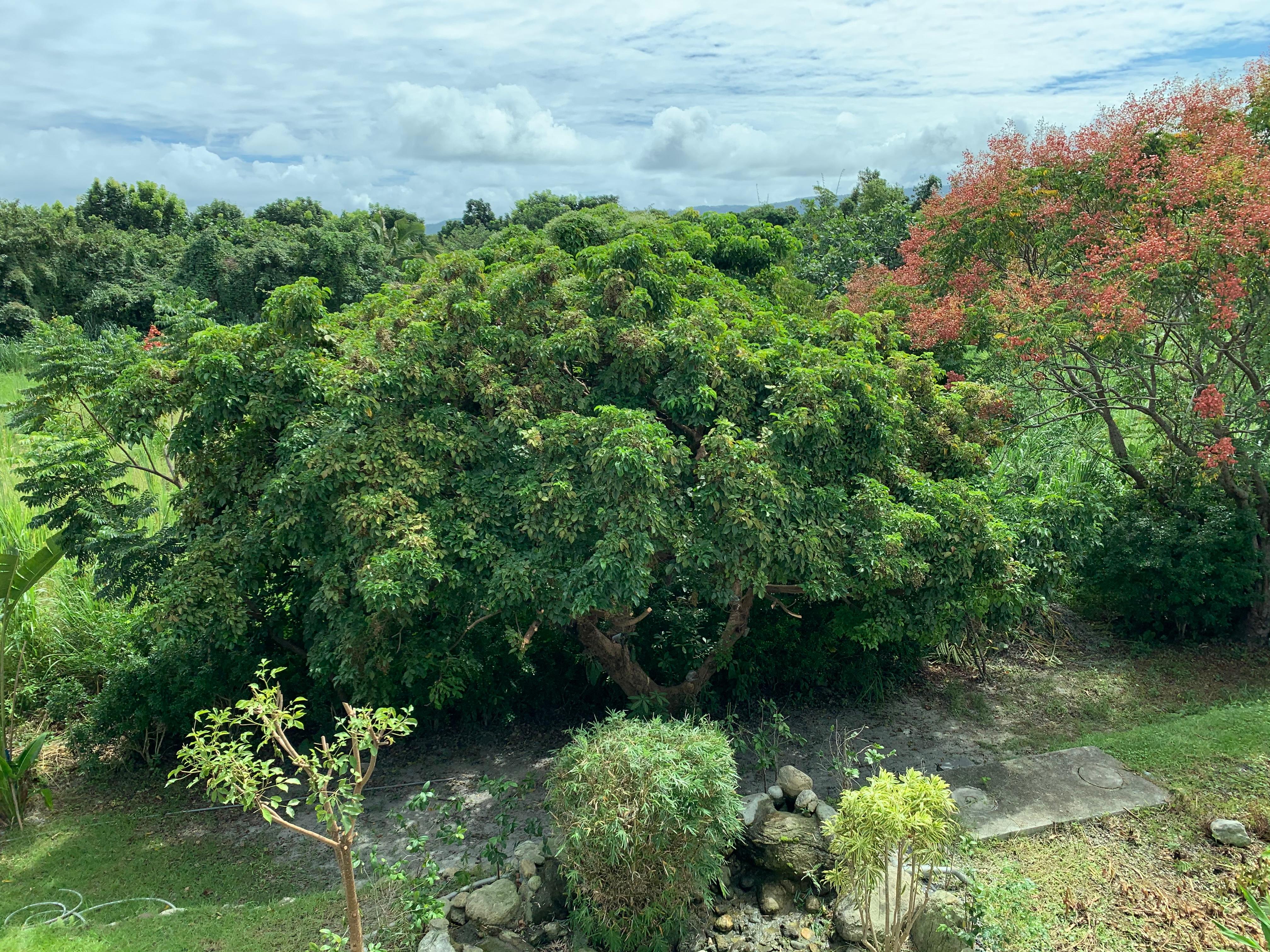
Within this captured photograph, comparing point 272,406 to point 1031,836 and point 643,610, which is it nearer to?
point 643,610

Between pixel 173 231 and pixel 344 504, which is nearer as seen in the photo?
pixel 344 504

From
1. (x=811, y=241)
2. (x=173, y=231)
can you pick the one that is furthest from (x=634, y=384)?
(x=173, y=231)

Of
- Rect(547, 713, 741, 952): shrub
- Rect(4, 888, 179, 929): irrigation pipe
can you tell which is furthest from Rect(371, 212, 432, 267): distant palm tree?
Rect(547, 713, 741, 952): shrub

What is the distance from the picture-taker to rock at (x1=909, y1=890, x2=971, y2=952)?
183 inches

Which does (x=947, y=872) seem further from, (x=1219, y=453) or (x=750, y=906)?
(x=1219, y=453)

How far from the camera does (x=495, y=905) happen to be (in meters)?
4.92

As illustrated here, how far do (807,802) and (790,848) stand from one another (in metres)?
0.42

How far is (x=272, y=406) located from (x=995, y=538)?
220 inches

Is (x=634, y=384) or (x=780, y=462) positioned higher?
(x=634, y=384)

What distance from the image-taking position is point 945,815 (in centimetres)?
500

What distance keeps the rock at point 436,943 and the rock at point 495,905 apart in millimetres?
219

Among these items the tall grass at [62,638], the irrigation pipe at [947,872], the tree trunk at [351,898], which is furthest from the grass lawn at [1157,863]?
the tall grass at [62,638]

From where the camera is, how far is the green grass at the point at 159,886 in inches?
199

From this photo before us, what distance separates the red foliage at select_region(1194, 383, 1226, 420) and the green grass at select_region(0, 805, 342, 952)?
8254 mm
